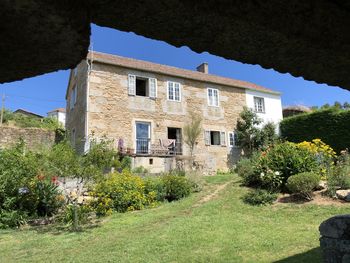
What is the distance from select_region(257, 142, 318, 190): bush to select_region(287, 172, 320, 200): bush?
0.79 metres

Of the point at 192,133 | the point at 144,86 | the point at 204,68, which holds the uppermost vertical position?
the point at 204,68

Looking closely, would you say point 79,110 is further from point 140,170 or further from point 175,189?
point 175,189

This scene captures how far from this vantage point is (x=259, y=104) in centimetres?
2505

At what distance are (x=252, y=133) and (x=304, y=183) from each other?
43.8 feet

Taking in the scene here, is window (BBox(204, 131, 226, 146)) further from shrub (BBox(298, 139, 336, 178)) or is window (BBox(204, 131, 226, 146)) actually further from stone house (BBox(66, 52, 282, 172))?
shrub (BBox(298, 139, 336, 178))

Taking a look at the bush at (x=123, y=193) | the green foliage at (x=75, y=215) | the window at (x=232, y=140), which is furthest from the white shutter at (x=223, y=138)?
the green foliage at (x=75, y=215)

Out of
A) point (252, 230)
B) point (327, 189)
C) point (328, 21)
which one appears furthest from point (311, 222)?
point (328, 21)

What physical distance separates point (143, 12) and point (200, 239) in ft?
19.5

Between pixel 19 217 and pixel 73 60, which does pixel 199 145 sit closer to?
pixel 19 217

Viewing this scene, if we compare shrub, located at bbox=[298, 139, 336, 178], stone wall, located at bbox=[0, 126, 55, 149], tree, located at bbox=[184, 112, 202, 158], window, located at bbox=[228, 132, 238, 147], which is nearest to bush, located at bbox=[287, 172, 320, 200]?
shrub, located at bbox=[298, 139, 336, 178]

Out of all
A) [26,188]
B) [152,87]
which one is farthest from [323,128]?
[26,188]

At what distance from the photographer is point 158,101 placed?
2059 centimetres

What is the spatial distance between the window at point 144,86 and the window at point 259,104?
326 inches

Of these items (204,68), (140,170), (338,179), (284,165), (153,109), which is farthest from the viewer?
(204,68)
